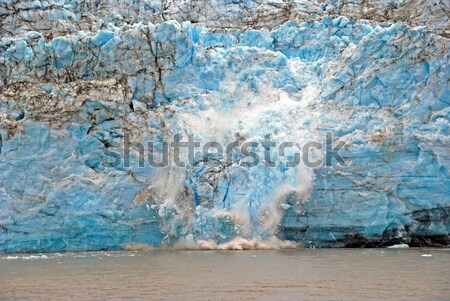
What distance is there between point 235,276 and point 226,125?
21.0 feet

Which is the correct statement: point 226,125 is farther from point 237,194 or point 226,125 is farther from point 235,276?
point 235,276

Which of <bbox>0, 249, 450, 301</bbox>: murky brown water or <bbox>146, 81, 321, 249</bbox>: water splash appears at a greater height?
<bbox>146, 81, 321, 249</bbox>: water splash

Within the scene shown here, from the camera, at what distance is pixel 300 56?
16703 millimetres

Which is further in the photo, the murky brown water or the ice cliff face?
the ice cliff face

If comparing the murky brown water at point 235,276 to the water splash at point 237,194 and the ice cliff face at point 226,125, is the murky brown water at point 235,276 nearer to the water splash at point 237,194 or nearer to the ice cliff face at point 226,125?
the water splash at point 237,194

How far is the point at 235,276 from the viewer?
9656 millimetres

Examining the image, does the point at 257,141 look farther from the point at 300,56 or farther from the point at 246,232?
the point at 300,56

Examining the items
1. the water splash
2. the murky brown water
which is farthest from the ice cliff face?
the murky brown water

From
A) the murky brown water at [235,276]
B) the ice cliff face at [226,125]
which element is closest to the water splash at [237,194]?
the ice cliff face at [226,125]

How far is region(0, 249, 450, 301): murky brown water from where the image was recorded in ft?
26.6

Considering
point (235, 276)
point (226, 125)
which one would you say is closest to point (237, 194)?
point (226, 125)

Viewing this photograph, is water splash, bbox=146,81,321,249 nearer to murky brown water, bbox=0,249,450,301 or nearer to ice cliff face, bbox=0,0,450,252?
ice cliff face, bbox=0,0,450,252

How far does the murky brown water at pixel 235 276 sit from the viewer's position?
26.6 ft

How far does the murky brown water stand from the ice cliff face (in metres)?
1.02
